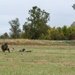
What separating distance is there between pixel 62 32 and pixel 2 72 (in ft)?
274

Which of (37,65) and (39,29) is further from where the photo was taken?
(39,29)

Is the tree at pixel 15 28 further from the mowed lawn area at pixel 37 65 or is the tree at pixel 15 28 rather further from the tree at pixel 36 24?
the mowed lawn area at pixel 37 65

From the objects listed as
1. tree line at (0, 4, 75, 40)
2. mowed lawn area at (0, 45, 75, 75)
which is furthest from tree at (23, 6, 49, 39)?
mowed lawn area at (0, 45, 75, 75)

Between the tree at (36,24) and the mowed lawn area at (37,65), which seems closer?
the mowed lawn area at (37,65)

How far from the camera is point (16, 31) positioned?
109m

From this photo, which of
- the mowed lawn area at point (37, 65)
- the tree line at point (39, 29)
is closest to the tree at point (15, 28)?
the tree line at point (39, 29)

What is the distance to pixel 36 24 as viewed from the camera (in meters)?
97.9

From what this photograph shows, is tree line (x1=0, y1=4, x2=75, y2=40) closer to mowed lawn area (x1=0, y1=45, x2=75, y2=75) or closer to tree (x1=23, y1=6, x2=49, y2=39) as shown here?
tree (x1=23, y1=6, x2=49, y2=39)

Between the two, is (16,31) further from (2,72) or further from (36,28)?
(2,72)

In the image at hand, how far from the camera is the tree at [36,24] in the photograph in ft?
318

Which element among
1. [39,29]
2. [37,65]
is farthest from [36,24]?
[37,65]

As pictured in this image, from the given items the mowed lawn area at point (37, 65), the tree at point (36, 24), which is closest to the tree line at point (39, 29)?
the tree at point (36, 24)

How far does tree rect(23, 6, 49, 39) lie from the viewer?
96.9m

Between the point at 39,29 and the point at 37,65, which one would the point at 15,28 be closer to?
the point at 39,29
